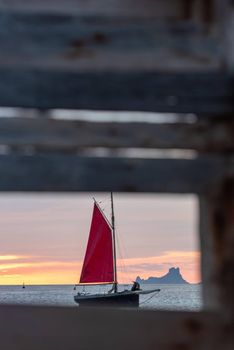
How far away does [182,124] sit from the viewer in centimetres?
Answer: 261

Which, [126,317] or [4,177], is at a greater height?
[4,177]

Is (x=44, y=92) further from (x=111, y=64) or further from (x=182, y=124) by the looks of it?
(x=182, y=124)

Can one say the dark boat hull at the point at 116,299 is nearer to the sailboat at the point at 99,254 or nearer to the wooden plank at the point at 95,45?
the sailboat at the point at 99,254

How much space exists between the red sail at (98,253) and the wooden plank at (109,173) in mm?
41550

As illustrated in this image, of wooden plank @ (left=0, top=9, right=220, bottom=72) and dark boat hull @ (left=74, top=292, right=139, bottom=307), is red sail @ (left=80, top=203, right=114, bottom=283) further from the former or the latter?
wooden plank @ (left=0, top=9, right=220, bottom=72)

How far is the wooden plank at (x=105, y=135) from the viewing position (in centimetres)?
249

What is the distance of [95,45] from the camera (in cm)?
232

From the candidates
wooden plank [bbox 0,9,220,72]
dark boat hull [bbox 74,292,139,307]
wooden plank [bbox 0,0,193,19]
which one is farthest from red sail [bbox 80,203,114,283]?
wooden plank [bbox 0,9,220,72]

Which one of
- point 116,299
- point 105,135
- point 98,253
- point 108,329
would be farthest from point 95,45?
point 116,299

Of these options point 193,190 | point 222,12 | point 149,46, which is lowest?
point 193,190

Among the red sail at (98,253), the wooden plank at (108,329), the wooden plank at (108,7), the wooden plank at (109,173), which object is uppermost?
the red sail at (98,253)

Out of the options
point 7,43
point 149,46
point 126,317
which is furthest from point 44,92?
point 126,317

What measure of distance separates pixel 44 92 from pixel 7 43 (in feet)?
0.59

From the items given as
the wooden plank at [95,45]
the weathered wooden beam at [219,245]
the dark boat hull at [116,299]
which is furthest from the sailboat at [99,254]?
the wooden plank at [95,45]
